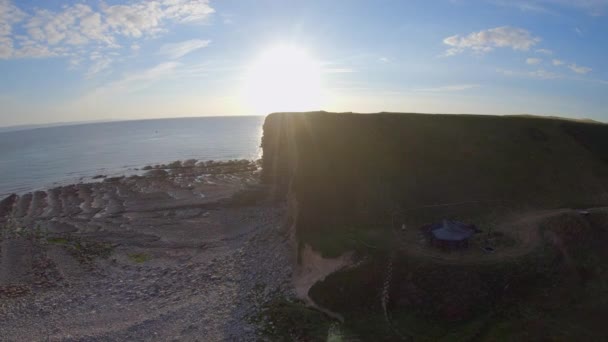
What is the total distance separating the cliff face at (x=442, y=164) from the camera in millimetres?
33844

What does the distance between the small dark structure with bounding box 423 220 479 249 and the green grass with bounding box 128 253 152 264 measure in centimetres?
2366

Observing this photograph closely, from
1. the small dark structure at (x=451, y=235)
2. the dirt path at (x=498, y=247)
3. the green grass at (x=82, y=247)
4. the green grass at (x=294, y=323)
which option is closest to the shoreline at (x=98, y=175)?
the green grass at (x=82, y=247)

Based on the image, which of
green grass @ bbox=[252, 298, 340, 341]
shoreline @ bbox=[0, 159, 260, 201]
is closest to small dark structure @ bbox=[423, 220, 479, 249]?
green grass @ bbox=[252, 298, 340, 341]

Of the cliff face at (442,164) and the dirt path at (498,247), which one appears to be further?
the cliff face at (442,164)

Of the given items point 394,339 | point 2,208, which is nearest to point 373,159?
point 394,339

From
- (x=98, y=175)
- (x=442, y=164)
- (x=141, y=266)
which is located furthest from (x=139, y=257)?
(x=98, y=175)

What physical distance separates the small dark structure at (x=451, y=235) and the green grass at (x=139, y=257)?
77.6 ft

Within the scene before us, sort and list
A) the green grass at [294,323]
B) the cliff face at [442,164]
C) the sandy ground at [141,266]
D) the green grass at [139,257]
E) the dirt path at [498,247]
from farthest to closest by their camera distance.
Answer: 1. the cliff face at [442,164]
2. the green grass at [139,257]
3. the dirt path at [498,247]
4. the sandy ground at [141,266]
5. the green grass at [294,323]

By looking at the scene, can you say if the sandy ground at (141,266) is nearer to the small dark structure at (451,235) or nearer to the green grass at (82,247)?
the green grass at (82,247)

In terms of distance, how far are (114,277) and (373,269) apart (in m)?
20.1

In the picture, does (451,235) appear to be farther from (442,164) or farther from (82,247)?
(82,247)

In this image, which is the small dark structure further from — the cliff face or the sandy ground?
the sandy ground

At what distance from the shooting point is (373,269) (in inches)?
967

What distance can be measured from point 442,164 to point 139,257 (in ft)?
99.1
